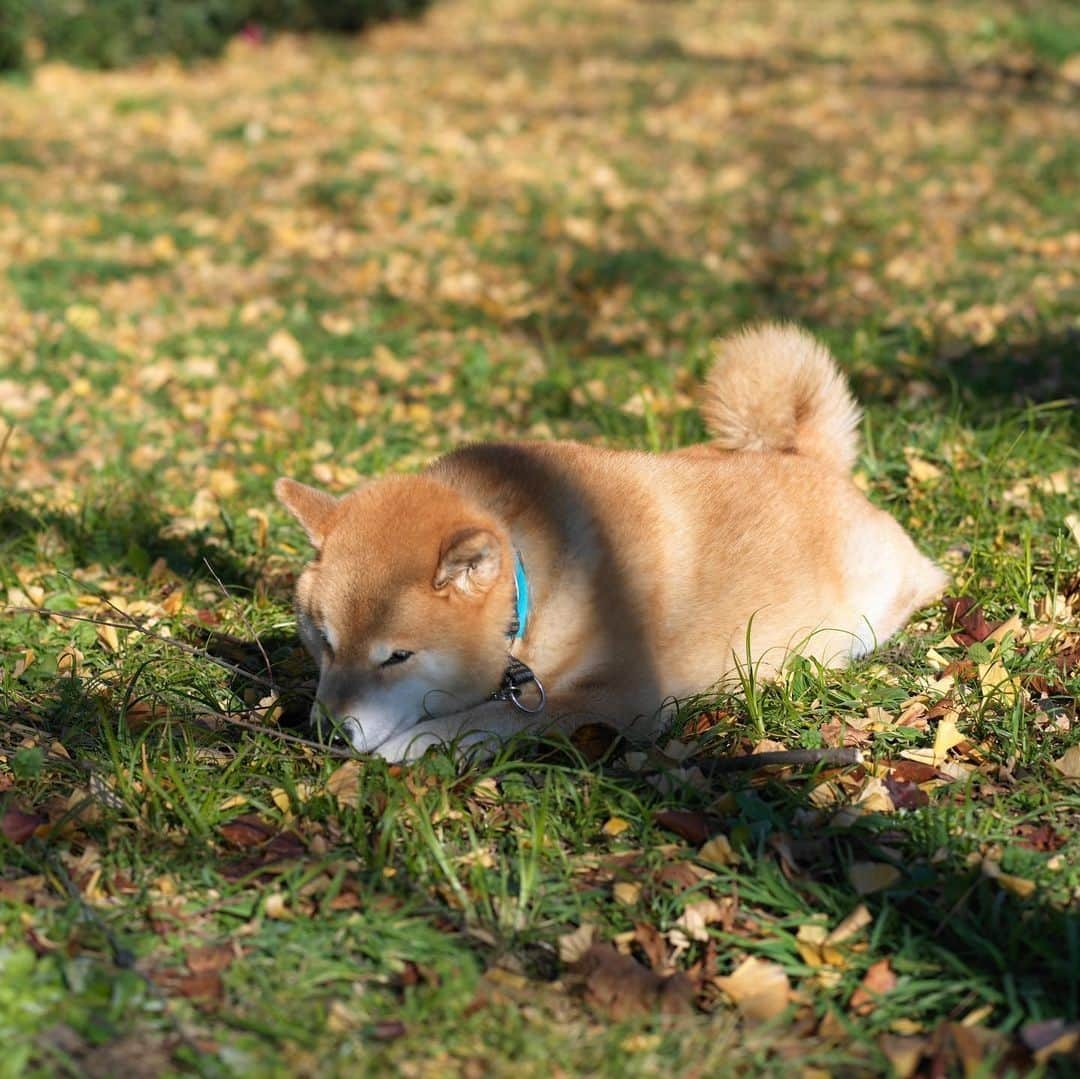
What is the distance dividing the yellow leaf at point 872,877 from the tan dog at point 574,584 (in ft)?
2.74

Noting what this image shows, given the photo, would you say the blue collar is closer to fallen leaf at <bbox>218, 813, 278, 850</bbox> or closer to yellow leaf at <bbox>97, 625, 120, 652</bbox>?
fallen leaf at <bbox>218, 813, 278, 850</bbox>

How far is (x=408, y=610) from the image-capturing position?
3.13 meters

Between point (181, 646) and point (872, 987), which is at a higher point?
point (181, 646)

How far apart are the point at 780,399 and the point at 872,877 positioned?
74.9 inches

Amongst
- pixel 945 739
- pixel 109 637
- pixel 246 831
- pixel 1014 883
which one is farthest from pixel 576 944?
pixel 109 637

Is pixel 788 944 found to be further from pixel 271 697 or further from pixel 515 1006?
pixel 271 697

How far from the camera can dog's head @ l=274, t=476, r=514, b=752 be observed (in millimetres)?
3143

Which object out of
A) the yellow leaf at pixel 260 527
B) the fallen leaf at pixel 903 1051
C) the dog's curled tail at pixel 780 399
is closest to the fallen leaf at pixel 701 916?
the fallen leaf at pixel 903 1051

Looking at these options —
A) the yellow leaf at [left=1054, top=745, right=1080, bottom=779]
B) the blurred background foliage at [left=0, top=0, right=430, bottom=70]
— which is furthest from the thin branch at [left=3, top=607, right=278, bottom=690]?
the blurred background foliage at [left=0, top=0, right=430, bottom=70]

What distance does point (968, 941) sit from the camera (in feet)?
8.68

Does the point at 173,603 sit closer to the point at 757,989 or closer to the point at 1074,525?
the point at 757,989

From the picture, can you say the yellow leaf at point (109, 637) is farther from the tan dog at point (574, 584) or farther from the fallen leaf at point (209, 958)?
the fallen leaf at point (209, 958)

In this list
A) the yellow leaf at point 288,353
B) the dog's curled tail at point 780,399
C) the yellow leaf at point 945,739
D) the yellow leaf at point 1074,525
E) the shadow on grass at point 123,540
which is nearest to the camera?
the yellow leaf at point 945,739

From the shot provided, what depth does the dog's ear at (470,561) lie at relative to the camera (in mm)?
3051
